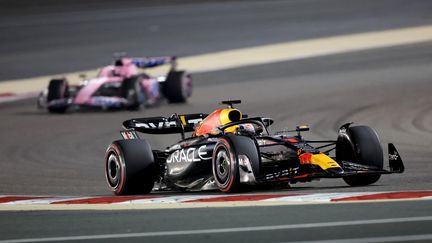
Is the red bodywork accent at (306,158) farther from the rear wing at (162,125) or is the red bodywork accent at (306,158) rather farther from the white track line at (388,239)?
the white track line at (388,239)

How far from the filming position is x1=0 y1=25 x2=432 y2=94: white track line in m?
32.2

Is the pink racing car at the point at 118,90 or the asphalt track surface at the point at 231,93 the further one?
the pink racing car at the point at 118,90

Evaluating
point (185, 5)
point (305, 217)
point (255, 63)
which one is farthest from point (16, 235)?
point (185, 5)

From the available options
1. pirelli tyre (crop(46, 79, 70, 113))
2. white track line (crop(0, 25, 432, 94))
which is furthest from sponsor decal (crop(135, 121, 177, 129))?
white track line (crop(0, 25, 432, 94))

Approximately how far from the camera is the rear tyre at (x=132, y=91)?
985 inches

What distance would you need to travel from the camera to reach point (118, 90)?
25.5 metres

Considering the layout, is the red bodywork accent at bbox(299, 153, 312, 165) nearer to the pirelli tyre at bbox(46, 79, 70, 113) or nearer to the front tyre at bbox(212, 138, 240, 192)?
the front tyre at bbox(212, 138, 240, 192)

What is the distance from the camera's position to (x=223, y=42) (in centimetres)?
3662

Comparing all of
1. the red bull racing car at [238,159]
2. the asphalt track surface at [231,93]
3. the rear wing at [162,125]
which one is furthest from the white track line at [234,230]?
the rear wing at [162,125]

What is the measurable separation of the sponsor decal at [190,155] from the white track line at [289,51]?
1749cm

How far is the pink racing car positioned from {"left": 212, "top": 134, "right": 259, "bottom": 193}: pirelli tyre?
1261 centimetres

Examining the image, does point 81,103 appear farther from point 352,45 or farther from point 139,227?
point 139,227

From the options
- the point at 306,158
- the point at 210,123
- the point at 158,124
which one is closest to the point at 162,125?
the point at 158,124

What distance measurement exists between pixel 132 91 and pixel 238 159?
1307 cm
